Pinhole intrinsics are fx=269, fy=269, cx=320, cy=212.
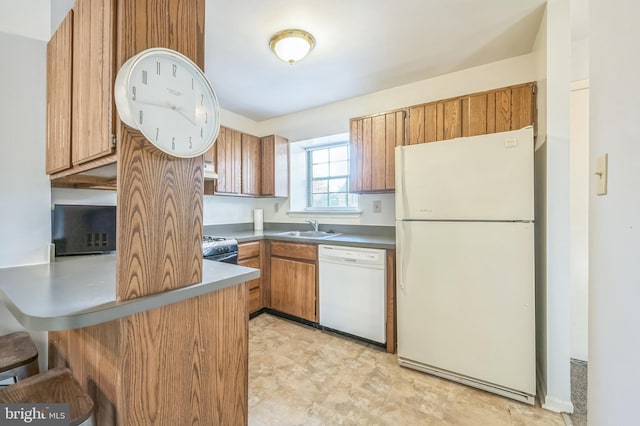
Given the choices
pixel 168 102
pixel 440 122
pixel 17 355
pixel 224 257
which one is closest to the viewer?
pixel 168 102

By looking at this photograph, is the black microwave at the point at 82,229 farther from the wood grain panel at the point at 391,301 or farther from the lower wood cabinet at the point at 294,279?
the wood grain panel at the point at 391,301

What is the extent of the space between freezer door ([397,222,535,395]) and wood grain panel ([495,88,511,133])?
34.6 inches

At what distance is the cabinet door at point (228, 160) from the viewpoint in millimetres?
2970

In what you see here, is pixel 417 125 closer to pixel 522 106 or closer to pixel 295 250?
pixel 522 106

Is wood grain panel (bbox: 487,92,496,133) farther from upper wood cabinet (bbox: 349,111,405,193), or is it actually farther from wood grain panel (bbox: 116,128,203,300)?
wood grain panel (bbox: 116,128,203,300)

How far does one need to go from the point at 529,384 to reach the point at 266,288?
235 cm

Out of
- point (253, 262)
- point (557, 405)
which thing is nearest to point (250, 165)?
point (253, 262)

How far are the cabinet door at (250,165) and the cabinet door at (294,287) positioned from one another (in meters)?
0.97

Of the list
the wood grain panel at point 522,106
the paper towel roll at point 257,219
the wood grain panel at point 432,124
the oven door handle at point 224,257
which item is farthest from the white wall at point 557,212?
the paper towel roll at point 257,219

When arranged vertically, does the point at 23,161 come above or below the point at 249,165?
below

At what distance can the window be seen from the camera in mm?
3389

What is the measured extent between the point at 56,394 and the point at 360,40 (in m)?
2.51

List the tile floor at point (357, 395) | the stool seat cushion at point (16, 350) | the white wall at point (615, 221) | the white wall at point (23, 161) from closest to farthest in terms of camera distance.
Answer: the white wall at point (615, 221) → the stool seat cushion at point (16, 350) → the white wall at point (23, 161) → the tile floor at point (357, 395)

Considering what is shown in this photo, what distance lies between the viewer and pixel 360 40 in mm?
2025
